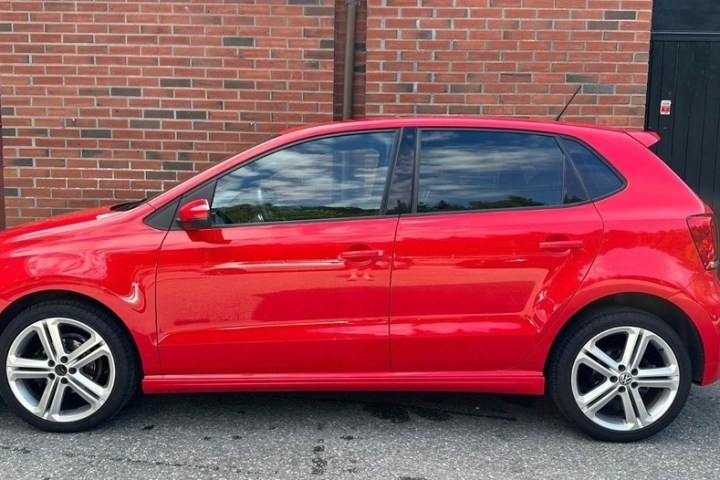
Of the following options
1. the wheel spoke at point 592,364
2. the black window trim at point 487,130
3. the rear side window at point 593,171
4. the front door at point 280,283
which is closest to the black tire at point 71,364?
the front door at point 280,283

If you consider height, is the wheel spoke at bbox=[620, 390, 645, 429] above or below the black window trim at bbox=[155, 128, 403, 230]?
below

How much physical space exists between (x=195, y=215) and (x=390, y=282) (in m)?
1.02

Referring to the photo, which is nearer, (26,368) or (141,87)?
(26,368)

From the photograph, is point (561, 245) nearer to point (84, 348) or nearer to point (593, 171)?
point (593, 171)

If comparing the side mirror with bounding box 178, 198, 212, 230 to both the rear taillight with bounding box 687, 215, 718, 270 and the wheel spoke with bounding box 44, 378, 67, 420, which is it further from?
the rear taillight with bounding box 687, 215, 718, 270

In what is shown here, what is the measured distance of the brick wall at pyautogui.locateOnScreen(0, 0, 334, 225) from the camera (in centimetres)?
597

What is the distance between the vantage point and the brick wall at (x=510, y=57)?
5891 mm

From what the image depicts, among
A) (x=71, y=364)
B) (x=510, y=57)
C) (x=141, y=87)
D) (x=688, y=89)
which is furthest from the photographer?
(x=688, y=89)

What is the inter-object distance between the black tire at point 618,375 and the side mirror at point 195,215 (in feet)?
6.29

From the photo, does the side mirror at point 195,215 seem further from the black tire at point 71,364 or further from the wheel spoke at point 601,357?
the wheel spoke at point 601,357

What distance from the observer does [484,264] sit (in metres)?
3.47

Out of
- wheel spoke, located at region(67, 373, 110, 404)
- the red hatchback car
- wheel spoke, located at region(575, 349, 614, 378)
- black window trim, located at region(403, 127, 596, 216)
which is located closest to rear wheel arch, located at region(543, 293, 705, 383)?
the red hatchback car

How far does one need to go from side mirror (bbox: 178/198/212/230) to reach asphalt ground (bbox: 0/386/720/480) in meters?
1.11

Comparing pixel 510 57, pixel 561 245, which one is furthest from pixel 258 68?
pixel 561 245
